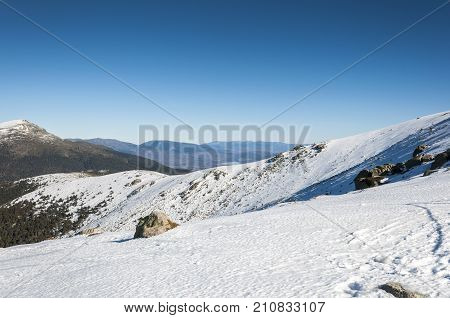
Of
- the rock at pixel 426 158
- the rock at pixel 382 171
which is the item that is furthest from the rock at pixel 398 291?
the rock at pixel 426 158

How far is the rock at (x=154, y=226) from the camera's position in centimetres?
2375

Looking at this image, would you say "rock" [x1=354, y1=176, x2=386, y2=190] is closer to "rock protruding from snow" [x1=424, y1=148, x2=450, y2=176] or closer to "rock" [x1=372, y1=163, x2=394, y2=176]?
"rock" [x1=372, y1=163, x2=394, y2=176]

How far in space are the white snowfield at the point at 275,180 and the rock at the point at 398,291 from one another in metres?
29.4

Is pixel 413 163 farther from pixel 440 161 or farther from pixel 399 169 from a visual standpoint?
pixel 440 161

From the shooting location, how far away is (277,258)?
14.4m

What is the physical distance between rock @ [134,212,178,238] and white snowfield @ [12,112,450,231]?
23840 millimetres

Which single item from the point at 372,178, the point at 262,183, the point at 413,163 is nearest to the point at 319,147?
the point at 262,183

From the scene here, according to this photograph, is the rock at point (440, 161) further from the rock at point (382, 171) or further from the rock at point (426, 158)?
the rock at point (382, 171)

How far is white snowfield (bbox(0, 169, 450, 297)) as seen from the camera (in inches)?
443
